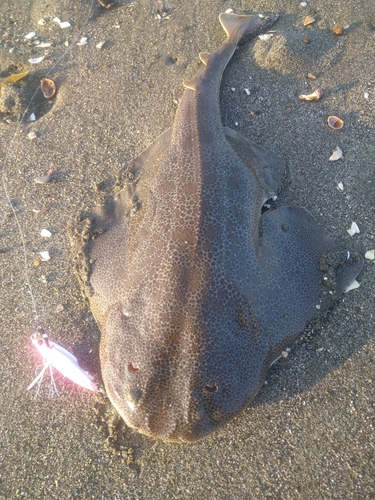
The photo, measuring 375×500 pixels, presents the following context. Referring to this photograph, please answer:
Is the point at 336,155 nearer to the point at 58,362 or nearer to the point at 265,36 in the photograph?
the point at 265,36

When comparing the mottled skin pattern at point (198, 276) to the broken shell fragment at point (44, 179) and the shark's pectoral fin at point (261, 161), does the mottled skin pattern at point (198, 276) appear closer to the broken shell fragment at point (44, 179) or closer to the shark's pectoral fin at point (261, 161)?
the shark's pectoral fin at point (261, 161)

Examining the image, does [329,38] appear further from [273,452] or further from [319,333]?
A: [273,452]

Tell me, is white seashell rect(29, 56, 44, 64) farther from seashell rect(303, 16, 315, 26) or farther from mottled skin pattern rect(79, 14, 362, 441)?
seashell rect(303, 16, 315, 26)


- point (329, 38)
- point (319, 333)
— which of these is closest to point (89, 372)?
point (319, 333)

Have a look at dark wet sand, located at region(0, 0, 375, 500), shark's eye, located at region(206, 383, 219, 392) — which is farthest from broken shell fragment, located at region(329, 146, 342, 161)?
shark's eye, located at region(206, 383, 219, 392)

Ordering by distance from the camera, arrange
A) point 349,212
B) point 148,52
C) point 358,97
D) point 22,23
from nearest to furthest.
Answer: point 349,212
point 358,97
point 148,52
point 22,23

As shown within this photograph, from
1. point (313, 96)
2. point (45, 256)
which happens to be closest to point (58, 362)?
point (45, 256)
